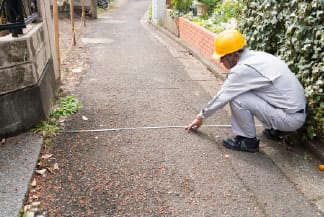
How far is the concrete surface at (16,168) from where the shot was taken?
101 inches

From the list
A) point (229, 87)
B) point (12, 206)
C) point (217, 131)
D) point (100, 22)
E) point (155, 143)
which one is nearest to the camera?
point (12, 206)

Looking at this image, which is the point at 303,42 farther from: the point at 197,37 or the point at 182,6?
the point at 182,6

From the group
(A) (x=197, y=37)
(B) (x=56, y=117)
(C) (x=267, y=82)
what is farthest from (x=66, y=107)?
(A) (x=197, y=37)

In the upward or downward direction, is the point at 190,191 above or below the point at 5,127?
below

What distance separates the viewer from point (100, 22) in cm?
1488

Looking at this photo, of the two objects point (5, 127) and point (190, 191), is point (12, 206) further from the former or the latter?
point (190, 191)

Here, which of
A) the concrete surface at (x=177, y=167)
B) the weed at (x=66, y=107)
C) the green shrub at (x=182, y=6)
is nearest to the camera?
the concrete surface at (x=177, y=167)

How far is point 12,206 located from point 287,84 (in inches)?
108

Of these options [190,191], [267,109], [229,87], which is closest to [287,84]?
[267,109]

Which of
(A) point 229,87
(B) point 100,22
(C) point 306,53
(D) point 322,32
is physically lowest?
(B) point 100,22

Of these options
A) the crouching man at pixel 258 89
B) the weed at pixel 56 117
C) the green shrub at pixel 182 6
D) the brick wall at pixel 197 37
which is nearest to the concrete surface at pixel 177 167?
the weed at pixel 56 117

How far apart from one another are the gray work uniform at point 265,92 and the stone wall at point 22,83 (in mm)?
2127

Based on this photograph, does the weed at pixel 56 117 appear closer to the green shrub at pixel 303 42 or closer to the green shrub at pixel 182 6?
the green shrub at pixel 303 42

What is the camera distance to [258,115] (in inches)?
134
